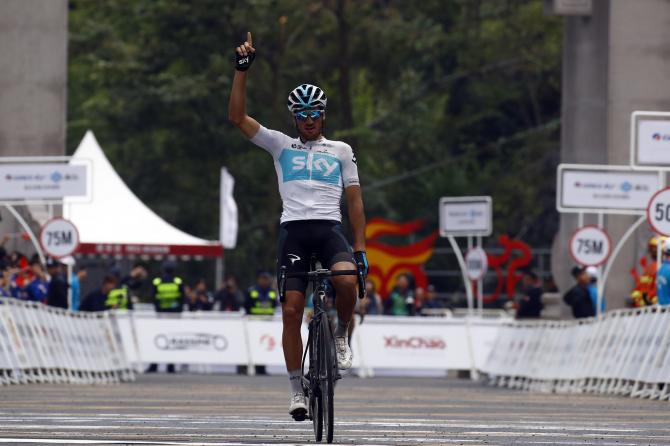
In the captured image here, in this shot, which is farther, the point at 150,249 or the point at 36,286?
the point at 150,249

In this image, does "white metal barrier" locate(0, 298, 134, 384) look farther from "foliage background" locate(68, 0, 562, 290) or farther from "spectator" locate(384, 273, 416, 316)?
"foliage background" locate(68, 0, 562, 290)

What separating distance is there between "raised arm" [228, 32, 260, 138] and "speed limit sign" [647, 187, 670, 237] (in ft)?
39.0

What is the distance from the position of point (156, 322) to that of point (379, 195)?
29.1 meters

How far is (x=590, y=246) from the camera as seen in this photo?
104 feet

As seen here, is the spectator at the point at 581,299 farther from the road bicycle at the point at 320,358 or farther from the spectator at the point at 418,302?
the road bicycle at the point at 320,358

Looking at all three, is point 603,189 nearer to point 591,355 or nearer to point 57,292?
point 591,355

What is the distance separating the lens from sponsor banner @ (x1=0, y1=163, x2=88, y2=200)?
1305 inches

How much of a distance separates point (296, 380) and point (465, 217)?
99.2ft

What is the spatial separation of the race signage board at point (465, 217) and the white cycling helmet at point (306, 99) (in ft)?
96.7

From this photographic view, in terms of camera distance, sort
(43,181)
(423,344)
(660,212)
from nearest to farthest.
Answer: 1. (660,212)
2. (43,181)
3. (423,344)

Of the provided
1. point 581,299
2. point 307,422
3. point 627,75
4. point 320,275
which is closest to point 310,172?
point 320,275

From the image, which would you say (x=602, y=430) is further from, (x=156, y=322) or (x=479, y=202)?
(x=479, y=202)

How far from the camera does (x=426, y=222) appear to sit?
2721 inches

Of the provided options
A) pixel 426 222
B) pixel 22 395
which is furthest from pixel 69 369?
pixel 426 222
